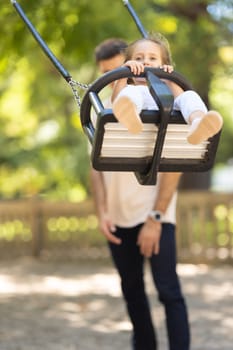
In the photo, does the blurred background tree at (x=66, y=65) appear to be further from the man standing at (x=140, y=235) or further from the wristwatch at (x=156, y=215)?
the wristwatch at (x=156, y=215)

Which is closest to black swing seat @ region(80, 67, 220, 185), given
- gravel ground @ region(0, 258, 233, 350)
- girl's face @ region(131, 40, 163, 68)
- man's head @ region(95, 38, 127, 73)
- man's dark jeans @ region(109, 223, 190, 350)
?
girl's face @ region(131, 40, 163, 68)

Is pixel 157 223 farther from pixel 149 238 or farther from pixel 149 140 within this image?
pixel 149 140

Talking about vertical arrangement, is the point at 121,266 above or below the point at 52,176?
above

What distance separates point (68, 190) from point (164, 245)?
12436 millimetres

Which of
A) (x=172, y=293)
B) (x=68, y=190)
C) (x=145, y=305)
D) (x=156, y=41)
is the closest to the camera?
(x=156, y=41)

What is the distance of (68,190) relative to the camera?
1548 centimetres

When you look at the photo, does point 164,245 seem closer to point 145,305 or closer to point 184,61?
point 145,305

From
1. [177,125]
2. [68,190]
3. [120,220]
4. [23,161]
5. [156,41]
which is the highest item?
[156,41]

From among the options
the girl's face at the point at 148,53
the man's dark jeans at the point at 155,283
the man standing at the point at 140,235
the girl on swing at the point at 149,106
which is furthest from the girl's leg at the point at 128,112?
the man's dark jeans at the point at 155,283

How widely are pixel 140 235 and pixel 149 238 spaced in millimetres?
86

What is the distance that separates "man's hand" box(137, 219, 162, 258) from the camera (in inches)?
120

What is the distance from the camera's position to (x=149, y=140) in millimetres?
2219

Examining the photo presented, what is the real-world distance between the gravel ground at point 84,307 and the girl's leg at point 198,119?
7.44 ft

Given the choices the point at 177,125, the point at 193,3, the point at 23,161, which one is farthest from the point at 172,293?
the point at 23,161
